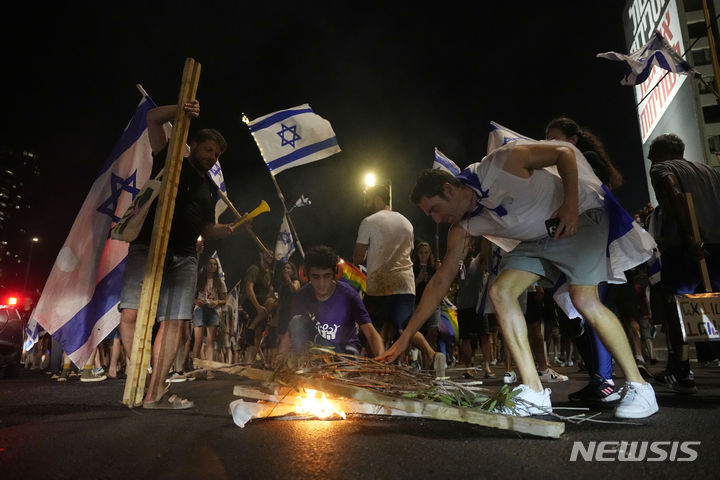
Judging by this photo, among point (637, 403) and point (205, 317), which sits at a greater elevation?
point (205, 317)

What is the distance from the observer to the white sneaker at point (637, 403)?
2645 mm

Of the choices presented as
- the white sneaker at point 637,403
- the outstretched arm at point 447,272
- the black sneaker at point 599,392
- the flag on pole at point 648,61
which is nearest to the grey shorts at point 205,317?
the outstretched arm at point 447,272

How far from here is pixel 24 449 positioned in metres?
2.15

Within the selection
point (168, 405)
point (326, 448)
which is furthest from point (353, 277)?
point (326, 448)

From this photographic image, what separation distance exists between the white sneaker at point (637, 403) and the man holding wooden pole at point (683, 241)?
5.29 feet

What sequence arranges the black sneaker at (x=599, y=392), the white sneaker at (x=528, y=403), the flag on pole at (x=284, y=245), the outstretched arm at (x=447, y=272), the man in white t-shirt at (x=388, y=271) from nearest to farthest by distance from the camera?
the white sneaker at (x=528, y=403) < the outstretched arm at (x=447, y=272) < the black sneaker at (x=599, y=392) < the man in white t-shirt at (x=388, y=271) < the flag on pole at (x=284, y=245)

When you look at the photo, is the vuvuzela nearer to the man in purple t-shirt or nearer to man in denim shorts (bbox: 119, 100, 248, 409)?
man in denim shorts (bbox: 119, 100, 248, 409)

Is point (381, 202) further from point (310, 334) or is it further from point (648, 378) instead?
point (648, 378)

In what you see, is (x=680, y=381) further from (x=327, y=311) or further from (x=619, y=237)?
(x=327, y=311)

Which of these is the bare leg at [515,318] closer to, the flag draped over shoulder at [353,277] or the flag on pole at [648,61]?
the flag on pole at [648,61]

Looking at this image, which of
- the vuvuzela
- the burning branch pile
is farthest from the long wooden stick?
the vuvuzela

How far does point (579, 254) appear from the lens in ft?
9.68

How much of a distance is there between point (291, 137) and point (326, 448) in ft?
19.0

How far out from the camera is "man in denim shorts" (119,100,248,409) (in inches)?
141
